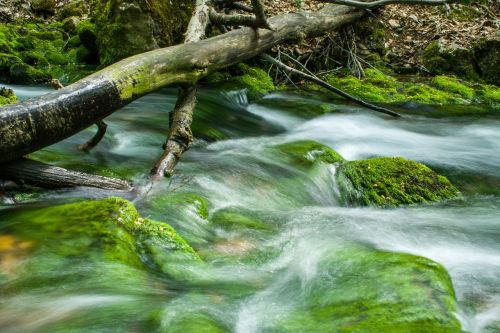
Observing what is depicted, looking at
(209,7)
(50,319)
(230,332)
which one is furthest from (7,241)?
(209,7)

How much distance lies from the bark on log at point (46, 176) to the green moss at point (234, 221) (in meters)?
0.88

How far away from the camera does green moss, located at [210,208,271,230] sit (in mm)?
4141

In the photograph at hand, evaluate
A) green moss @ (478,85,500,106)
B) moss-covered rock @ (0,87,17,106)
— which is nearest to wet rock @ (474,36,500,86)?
green moss @ (478,85,500,106)

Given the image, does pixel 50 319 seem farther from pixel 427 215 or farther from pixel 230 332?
pixel 427 215

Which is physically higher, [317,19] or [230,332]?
[317,19]

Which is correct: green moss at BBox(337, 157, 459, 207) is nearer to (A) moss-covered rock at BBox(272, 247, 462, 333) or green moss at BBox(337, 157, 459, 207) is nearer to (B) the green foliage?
(A) moss-covered rock at BBox(272, 247, 462, 333)

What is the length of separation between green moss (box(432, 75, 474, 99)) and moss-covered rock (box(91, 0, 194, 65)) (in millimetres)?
5901

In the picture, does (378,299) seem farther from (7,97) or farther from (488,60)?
(488,60)

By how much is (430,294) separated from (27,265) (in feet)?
7.49

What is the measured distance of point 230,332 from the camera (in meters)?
2.54

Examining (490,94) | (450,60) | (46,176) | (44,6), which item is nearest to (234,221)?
(46,176)

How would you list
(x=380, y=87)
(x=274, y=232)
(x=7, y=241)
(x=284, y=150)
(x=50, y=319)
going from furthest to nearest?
(x=380, y=87) → (x=284, y=150) → (x=274, y=232) → (x=7, y=241) → (x=50, y=319)

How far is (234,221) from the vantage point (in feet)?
13.9

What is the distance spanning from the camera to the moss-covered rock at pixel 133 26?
850 centimetres
